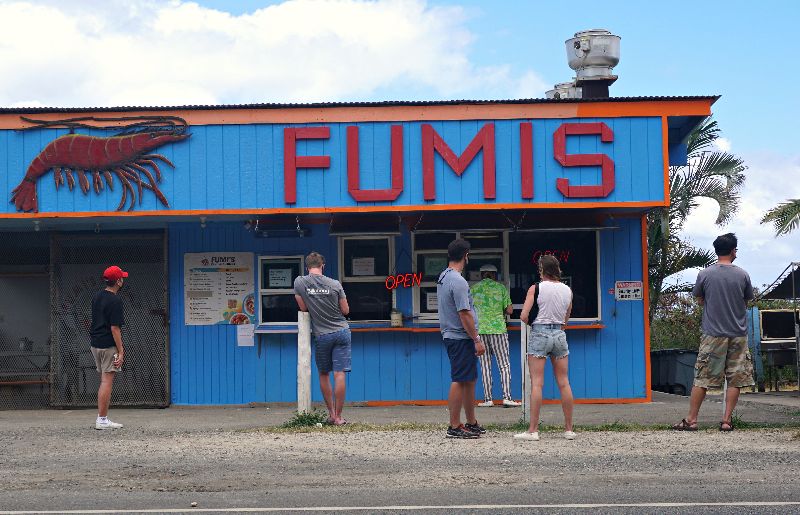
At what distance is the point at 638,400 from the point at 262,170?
5.62 meters

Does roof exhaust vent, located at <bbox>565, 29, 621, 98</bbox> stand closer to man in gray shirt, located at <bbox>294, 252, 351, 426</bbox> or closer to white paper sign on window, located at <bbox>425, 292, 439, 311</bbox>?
white paper sign on window, located at <bbox>425, 292, 439, 311</bbox>

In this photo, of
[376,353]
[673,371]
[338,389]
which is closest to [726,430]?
[338,389]

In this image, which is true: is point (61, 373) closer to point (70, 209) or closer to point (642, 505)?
point (70, 209)

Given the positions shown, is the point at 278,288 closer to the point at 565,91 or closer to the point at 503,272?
the point at 503,272

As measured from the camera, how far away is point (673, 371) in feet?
57.7

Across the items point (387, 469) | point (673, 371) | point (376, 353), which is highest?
point (376, 353)

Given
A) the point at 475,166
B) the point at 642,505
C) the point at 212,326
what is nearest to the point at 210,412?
the point at 212,326

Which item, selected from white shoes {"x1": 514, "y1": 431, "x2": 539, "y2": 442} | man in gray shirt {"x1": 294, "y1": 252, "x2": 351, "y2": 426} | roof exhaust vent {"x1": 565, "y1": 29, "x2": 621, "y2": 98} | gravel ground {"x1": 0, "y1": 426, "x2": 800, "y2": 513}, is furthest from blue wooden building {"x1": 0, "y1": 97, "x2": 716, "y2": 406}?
white shoes {"x1": 514, "y1": 431, "x2": 539, "y2": 442}

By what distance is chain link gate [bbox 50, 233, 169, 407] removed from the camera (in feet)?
47.6

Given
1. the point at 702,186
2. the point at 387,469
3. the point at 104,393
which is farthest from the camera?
the point at 702,186

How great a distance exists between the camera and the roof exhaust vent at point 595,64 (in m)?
16.5

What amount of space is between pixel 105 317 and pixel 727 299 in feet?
20.8

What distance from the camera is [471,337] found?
10062 mm

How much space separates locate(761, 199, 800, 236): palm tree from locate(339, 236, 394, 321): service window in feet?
31.7
